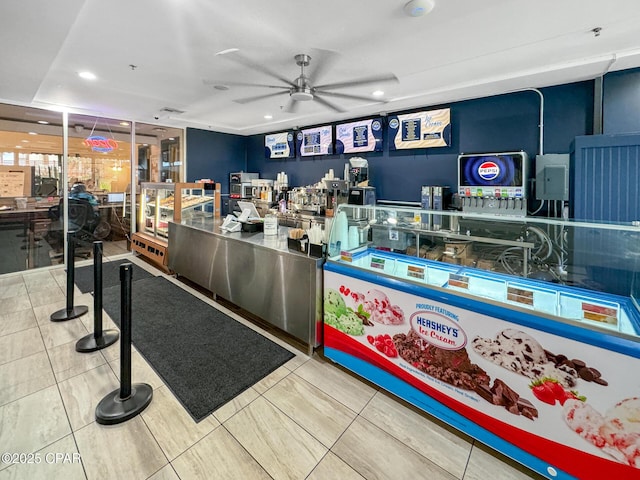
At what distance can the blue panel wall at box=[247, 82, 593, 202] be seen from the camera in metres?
3.92

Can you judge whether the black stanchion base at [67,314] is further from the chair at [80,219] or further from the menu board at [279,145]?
the menu board at [279,145]

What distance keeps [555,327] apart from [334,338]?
1553 mm

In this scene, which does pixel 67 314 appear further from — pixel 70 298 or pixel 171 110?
pixel 171 110

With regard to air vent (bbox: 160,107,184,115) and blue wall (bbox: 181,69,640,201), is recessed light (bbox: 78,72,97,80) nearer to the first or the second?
air vent (bbox: 160,107,184,115)

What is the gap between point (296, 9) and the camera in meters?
2.53

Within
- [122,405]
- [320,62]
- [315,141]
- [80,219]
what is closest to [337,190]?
[315,141]

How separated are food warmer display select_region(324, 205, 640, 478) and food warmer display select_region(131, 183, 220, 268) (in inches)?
136

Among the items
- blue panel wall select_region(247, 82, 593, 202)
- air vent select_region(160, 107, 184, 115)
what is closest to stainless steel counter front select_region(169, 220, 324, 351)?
air vent select_region(160, 107, 184, 115)

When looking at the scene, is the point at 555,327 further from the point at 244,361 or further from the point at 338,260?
the point at 244,361

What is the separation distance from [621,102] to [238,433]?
16.7 ft

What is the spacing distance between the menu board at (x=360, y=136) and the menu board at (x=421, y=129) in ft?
0.81

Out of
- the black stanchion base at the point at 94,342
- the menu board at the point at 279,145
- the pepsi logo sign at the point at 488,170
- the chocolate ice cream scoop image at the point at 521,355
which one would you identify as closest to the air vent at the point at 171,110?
the menu board at the point at 279,145

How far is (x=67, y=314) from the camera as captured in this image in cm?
353

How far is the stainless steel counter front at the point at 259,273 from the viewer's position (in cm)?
276
